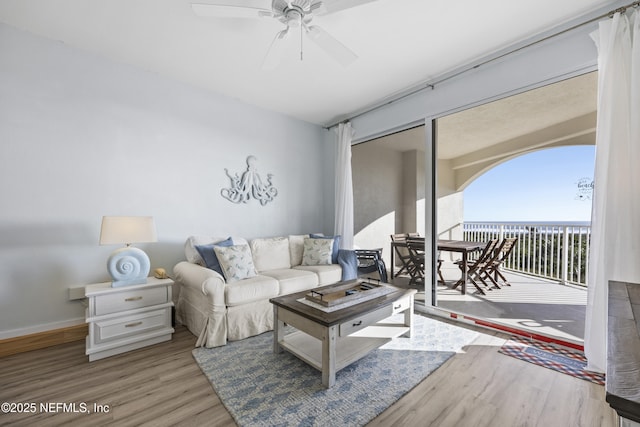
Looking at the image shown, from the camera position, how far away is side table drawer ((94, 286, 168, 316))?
85.8 inches

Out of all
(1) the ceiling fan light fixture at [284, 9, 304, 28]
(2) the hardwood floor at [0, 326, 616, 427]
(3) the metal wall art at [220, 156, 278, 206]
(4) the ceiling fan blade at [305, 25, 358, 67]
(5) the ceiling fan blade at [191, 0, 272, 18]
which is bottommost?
(2) the hardwood floor at [0, 326, 616, 427]

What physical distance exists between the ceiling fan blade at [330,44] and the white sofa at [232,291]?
2021 millimetres

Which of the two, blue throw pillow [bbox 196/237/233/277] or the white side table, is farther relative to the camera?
blue throw pillow [bbox 196/237/233/277]

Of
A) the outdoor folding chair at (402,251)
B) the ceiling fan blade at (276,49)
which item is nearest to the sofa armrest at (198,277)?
the ceiling fan blade at (276,49)

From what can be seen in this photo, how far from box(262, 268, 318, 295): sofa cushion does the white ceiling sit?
2.20 meters

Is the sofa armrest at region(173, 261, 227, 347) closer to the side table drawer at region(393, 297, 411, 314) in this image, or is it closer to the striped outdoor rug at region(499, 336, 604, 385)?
the side table drawer at region(393, 297, 411, 314)

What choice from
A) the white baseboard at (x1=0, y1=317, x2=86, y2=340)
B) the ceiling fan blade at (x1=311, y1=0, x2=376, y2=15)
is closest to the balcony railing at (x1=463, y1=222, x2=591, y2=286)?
the ceiling fan blade at (x1=311, y1=0, x2=376, y2=15)

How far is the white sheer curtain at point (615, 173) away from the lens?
1.79 m

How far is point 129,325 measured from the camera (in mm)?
2271

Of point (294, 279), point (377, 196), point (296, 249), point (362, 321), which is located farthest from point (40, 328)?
point (377, 196)

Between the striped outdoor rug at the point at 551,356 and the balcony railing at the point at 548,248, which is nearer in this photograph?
the striped outdoor rug at the point at 551,356

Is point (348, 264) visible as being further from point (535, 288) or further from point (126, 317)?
point (535, 288)

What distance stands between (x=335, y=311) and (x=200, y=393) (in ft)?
3.29

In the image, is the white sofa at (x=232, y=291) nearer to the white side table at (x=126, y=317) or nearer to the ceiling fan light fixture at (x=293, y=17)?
the white side table at (x=126, y=317)
